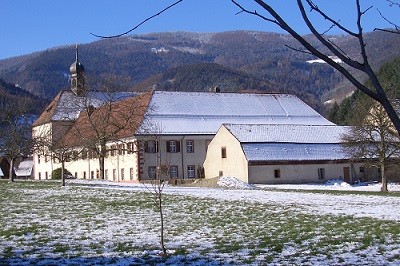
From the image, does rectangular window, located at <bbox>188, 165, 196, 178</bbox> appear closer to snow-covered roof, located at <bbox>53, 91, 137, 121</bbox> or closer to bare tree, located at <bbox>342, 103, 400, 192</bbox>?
snow-covered roof, located at <bbox>53, 91, 137, 121</bbox>

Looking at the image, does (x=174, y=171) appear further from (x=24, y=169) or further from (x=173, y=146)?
(x=24, y=169)

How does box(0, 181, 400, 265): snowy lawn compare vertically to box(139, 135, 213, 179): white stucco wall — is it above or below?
below

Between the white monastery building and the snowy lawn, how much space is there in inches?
762

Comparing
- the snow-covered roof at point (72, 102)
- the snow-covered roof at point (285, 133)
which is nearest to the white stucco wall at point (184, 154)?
the snow-covered roof at point (285, 133)

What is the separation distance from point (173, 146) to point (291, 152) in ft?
40.5

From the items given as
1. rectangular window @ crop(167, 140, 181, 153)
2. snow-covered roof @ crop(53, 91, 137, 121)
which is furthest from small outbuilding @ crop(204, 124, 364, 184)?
snow-covered roof @ crop(53, 91, 137, 121)

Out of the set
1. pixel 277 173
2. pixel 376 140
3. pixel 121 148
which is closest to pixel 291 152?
pixel 277 173

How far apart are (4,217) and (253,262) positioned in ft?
36.4

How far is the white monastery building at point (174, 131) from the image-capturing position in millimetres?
51812

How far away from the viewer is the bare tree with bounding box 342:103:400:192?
41350 mm

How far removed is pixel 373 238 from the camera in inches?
590

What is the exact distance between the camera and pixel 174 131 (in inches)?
2366

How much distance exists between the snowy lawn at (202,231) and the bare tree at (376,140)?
46.7 feet

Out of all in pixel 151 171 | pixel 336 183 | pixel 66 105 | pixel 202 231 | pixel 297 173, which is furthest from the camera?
pixel 66 105
